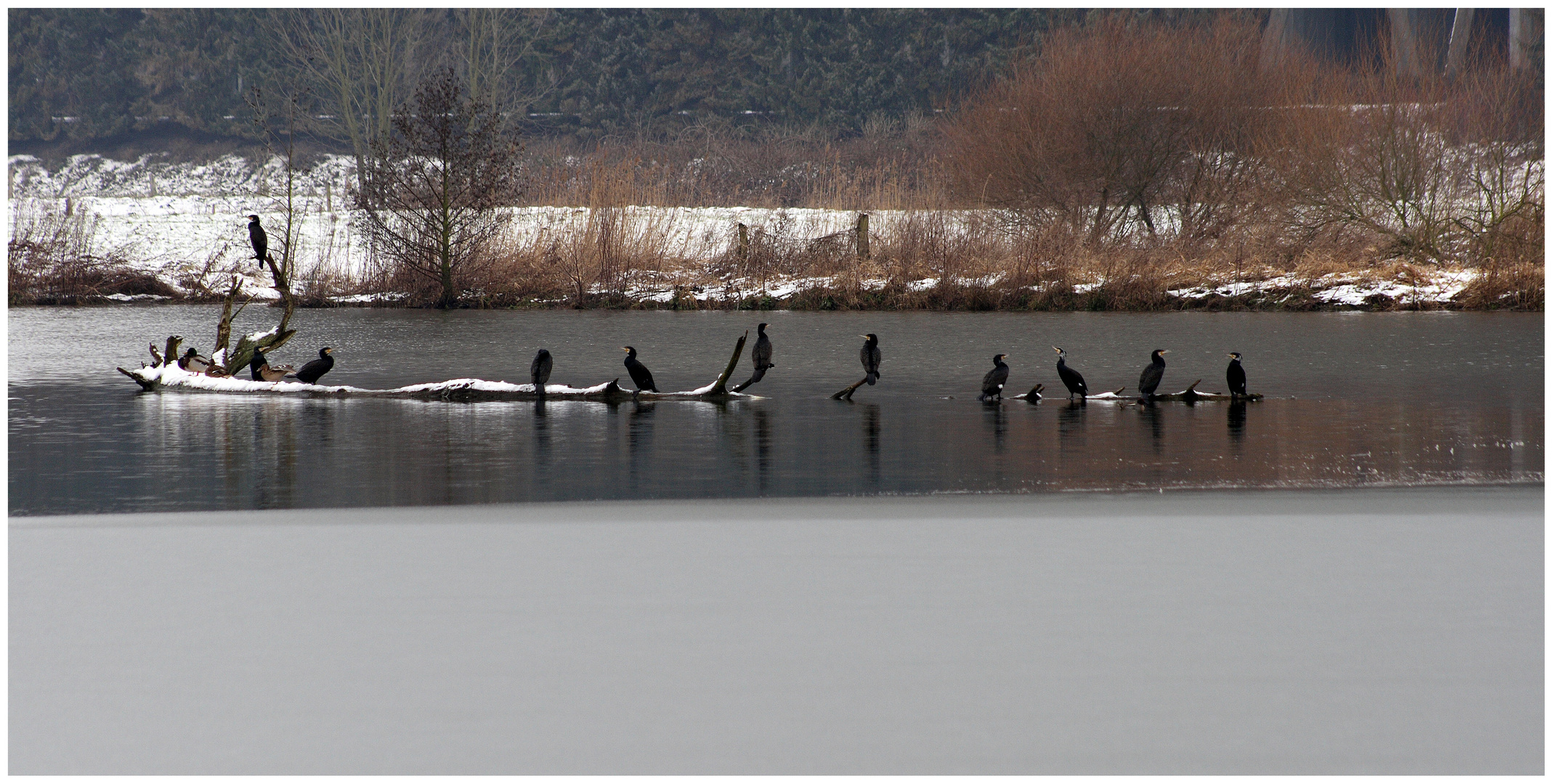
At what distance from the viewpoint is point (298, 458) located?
22.3 feet

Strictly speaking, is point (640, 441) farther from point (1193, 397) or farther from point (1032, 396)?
point (1193, 397)

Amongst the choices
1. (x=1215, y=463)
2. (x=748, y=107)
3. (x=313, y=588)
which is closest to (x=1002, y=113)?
(x=1215, y=463)

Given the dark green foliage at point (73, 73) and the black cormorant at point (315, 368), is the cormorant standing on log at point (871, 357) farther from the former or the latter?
the dark green foliage at point (73, 73)

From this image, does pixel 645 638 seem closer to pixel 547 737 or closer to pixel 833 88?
pixel 547 737

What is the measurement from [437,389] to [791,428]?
96.3 inches

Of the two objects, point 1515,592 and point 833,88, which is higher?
point 833,88

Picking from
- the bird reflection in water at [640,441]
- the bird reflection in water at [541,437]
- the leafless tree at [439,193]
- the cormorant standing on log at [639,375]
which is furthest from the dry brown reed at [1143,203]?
the bird reflection in water at [541,437]

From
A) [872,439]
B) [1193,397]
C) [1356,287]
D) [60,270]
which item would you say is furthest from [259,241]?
[1356,287]

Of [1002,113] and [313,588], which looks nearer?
[313,588]

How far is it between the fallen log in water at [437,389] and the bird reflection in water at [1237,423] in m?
2.84

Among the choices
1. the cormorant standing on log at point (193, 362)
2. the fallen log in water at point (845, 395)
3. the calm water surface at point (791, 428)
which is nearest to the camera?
the calm water surface at point (791, 428)

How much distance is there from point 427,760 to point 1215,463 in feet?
15.1

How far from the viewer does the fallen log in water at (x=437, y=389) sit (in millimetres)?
9086

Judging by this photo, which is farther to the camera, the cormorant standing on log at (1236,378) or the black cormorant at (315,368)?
the black cormorant at (315,368)
